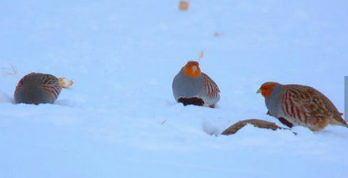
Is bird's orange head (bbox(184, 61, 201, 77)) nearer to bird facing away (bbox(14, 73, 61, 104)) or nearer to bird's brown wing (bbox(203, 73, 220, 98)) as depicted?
bird's brown wing (bbox(203, 73, 220, 98))

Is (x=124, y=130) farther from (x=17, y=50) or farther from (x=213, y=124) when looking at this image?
(x=17, y=50)

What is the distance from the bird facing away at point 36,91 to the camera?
4.90m

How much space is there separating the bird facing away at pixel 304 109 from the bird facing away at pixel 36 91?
1.87 m

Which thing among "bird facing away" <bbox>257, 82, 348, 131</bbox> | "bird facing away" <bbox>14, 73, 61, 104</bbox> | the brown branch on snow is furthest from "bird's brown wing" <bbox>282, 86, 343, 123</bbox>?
"bird facing away" <bbox>14, 73, 61, 104</bbox>

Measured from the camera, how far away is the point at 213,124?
4168mm

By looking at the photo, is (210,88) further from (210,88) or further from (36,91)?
(36,91)

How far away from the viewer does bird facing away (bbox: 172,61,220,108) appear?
5438mm

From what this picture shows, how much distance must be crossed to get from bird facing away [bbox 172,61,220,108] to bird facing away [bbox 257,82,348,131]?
867 millimetres

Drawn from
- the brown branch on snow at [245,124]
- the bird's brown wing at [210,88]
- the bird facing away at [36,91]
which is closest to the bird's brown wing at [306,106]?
the brown branch on snow at [245,124]

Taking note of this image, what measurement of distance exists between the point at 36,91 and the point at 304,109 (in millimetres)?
2227

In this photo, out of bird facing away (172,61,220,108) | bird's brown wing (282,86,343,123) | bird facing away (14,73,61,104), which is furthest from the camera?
bird facing away (172,61,220,108)

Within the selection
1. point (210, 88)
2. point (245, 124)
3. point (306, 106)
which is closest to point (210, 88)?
point (210, 88)

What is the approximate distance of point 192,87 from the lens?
5438 millimetres

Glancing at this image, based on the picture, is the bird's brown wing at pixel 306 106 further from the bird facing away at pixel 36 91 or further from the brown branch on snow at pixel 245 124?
the bird facing away at pixel 36 91
